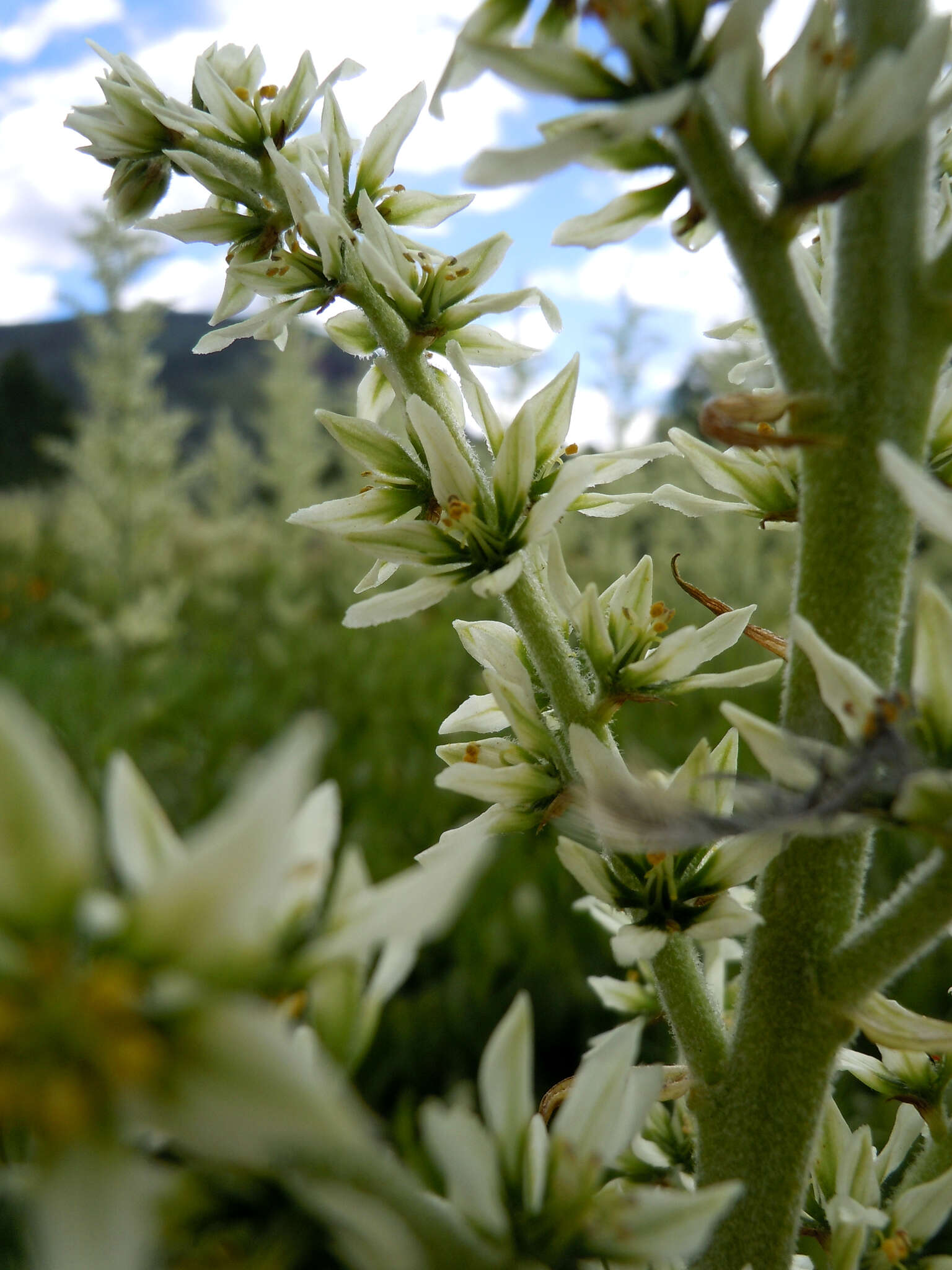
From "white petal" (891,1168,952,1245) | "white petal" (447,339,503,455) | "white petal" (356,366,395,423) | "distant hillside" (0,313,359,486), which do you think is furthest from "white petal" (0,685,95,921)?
"distant hillside" (0,313,359,486)

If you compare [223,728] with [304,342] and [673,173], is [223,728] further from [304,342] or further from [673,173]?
[304,342]

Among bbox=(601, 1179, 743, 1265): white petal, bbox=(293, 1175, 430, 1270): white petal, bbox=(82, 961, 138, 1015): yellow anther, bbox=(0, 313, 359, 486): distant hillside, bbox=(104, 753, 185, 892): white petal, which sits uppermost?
bbox=(0, 313, 359, 486): distant hillside

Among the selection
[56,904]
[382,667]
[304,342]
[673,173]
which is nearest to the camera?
[56,904]

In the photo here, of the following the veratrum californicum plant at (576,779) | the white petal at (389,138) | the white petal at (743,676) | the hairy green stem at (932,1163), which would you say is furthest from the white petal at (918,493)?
the white petal at (389,138)

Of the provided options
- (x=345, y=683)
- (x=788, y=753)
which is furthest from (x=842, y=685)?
(x=345, y=683)

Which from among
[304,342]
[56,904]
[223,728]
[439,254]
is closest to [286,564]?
[304,342]

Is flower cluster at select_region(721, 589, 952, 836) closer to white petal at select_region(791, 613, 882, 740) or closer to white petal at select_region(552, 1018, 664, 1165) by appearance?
white petal at select_region(791, 613, 882, 740)

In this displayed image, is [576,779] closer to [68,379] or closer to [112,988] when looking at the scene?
[112,988]
